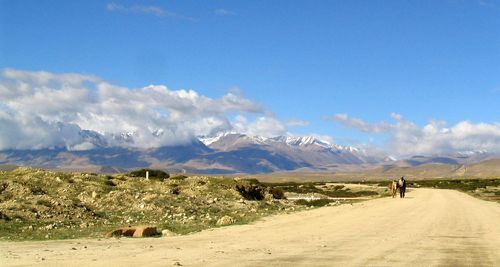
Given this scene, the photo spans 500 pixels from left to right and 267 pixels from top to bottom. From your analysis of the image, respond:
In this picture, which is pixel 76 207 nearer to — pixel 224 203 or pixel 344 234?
pixel 224 203

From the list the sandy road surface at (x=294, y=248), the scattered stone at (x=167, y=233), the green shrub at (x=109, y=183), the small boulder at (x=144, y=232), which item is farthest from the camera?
the green shrub at (x=109, y=183)

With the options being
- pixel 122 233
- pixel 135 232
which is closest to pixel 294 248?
pixel 135 232

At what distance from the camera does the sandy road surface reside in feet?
50.7

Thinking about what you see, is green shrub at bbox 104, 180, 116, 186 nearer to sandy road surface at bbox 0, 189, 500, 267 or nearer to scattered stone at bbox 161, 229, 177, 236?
sandy road surface at bbox 0, 189, 500, 267

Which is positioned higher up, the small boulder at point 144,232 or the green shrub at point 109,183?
the green shrub at point 109,183

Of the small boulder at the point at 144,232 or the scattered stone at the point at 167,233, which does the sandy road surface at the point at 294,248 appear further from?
the small boulder at the point at 144,232

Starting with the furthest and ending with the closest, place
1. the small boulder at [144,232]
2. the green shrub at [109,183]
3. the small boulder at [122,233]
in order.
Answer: the green shrub at [109,183] → the small boulder at [122,233] → the small boulder at [144,232]

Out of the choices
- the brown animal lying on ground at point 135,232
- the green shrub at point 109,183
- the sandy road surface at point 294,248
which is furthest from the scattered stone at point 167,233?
the green shrub at point 109,183

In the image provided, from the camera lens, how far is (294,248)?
18547mm

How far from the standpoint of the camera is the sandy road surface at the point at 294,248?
15.5 meters

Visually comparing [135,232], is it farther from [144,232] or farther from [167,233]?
[167,233]

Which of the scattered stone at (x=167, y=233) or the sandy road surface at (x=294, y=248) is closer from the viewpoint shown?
the sandy road surface at (x=294, y=248)

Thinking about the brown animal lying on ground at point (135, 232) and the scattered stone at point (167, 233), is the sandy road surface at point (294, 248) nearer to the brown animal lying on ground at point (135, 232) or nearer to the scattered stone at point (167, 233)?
the scattered stone at point (167, 233)

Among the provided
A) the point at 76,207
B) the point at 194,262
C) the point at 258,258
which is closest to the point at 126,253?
the point at 194,262
